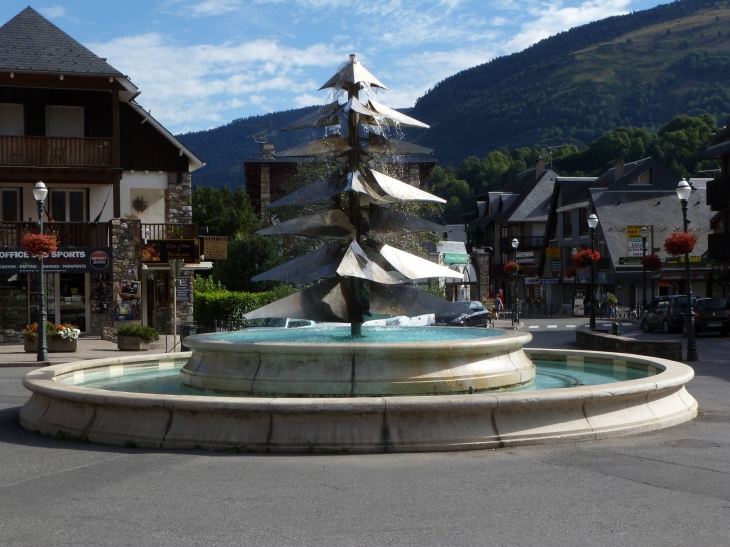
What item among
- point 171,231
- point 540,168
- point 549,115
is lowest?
point 171,231

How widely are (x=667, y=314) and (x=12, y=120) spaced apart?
25555 mm

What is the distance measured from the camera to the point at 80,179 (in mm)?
34781

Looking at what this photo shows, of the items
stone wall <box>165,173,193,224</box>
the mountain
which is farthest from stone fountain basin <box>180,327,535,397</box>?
the mountain

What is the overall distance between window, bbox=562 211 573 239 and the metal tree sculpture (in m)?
58.2

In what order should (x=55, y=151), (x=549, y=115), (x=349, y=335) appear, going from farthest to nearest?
(x=549, y=115)
(x=55, y=151)
(x=349, y=335)

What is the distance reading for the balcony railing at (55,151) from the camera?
33531 mm

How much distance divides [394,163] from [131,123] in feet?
51.8

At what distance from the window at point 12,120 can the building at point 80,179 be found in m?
0.04

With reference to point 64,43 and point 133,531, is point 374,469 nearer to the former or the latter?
point 133,531

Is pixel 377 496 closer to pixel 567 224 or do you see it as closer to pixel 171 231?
pixel 171 231

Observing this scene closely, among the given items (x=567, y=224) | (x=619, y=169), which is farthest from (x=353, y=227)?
(x=567, y=224)

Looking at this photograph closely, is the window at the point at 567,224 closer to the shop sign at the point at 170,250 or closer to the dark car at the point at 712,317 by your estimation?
the dark car at the point at 712,317

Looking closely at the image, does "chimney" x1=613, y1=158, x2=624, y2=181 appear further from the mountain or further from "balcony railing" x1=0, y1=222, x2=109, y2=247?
the mountain

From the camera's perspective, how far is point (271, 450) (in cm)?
956
